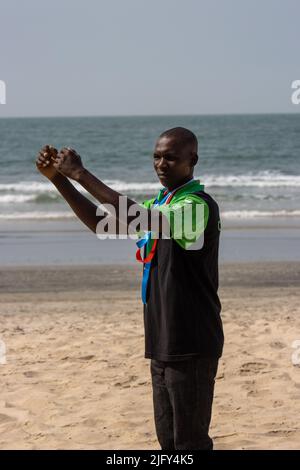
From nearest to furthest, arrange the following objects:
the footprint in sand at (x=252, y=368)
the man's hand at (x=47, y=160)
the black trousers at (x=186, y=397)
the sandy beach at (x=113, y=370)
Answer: the man's hand at (x=47, y=160) < the black trousers at (x=186, y=397) < the sandy beach at (x=113, y=370) < the footprint in sand at (x=252, y=368)

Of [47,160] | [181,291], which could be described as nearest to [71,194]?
[47,160]

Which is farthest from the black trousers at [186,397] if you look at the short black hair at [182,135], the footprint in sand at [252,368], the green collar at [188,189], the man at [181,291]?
the footprint in sand at [252,368]

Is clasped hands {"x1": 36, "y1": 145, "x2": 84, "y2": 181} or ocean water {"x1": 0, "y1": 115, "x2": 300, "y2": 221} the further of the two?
ocean water {"x1": 0, "y1": 115, "x2": 300, "y2": 221}

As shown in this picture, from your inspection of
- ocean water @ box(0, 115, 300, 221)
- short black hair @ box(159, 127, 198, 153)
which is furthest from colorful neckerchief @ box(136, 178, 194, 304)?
ocean water @ box(0, 115, 300, 221)

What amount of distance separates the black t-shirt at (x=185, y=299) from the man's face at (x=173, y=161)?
12 centimetres

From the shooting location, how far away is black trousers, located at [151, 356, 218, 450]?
120 inches

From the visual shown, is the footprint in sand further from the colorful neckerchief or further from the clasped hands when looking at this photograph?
the clasped hands

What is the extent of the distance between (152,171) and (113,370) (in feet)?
95.7

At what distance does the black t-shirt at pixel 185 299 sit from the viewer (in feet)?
9.76

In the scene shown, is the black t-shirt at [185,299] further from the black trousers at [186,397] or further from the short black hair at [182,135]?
the short black hair at [182,135]

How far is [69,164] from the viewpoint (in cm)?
274

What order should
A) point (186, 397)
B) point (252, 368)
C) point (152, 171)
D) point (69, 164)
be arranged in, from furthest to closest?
point (152, 171) < point (252, 368) < point (186, 397) < point (69, 164)

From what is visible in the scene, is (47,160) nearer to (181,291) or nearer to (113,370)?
(181,291)

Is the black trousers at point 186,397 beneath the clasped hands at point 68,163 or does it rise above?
beneath
